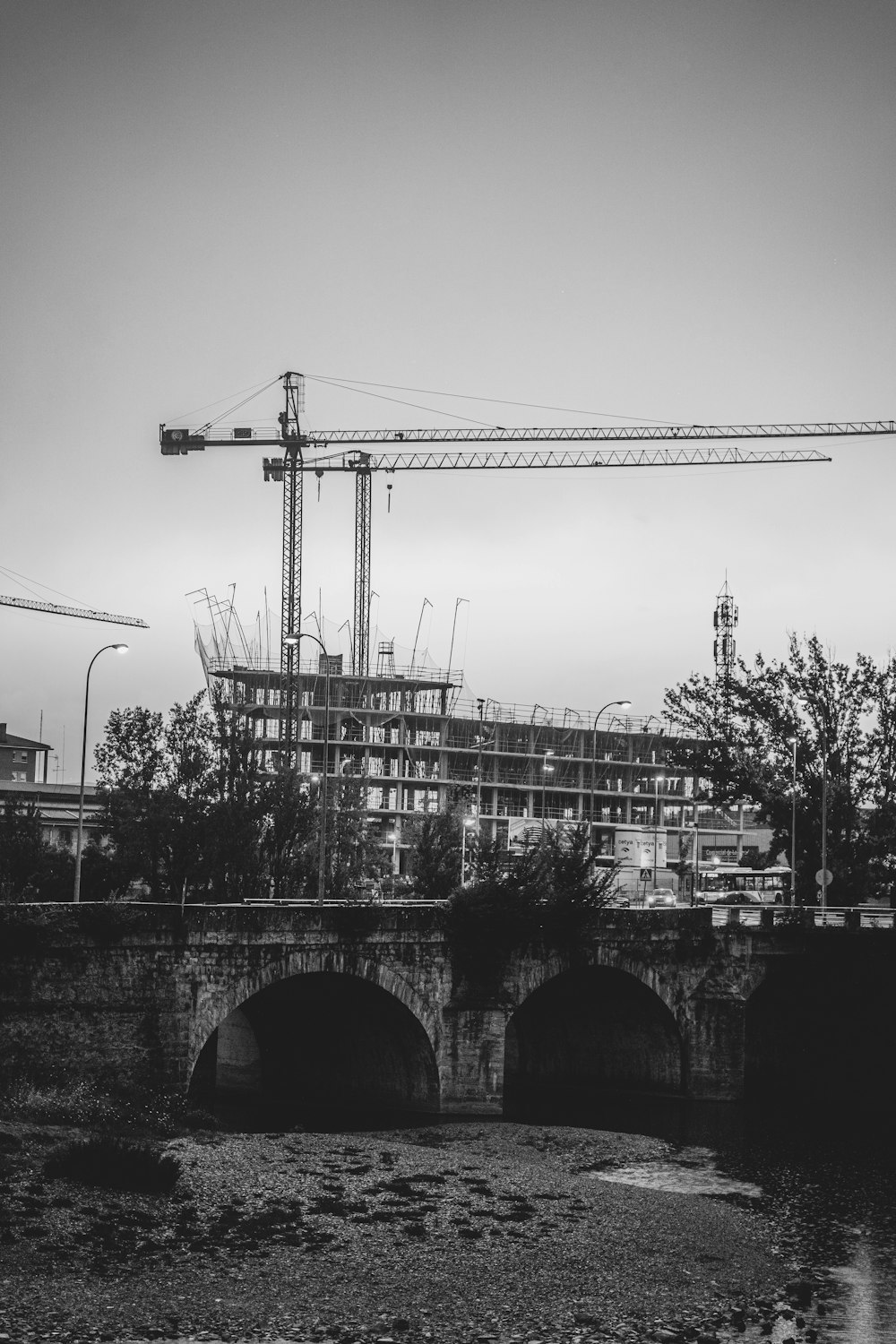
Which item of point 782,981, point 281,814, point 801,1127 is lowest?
point 801,1127

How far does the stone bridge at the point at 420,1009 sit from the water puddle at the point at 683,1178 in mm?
9469

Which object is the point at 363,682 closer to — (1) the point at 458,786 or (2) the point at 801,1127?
(1) the point at 458,786

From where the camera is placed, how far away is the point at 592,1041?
228 ft

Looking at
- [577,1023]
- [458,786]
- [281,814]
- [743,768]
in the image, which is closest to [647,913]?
[577,1023]

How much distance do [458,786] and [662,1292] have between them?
148323mm

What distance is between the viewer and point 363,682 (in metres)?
182

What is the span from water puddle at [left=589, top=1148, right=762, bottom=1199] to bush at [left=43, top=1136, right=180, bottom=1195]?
16206 millimetres

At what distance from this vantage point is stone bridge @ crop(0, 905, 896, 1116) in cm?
4475

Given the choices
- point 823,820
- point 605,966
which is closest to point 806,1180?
point 605,966

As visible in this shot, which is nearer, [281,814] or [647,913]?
[647,913]

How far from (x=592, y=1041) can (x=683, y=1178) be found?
78.6 feet

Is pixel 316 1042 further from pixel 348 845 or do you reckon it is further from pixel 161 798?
pixel 348 845

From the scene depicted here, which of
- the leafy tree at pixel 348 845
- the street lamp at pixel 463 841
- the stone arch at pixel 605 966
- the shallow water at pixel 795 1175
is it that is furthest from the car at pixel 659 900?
the shallow water at pixel 795 1175

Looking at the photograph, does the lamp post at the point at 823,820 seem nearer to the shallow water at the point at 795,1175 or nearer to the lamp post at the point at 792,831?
the lamp post at the point at 792,831
